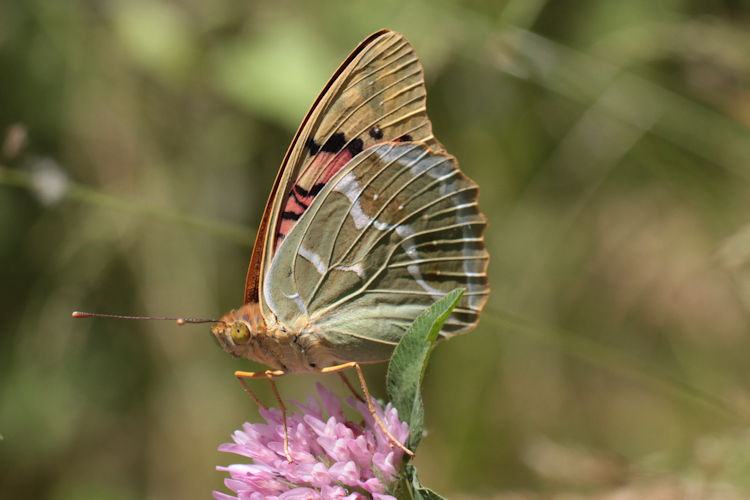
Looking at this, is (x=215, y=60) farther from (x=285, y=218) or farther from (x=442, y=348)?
(x=285, y=218)

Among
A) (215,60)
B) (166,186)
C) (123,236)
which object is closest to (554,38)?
(215,60)

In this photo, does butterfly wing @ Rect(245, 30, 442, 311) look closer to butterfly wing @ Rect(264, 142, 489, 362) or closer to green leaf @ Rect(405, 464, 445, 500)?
butterfly wing @ Rect(264, 142, 489, 362)

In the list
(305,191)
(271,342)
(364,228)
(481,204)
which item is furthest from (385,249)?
(481,204)

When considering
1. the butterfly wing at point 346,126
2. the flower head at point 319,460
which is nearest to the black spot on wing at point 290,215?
the butterfly wing at point 346,126

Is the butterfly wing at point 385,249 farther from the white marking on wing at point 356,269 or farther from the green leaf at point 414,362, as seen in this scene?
the green leaf at point 414,362

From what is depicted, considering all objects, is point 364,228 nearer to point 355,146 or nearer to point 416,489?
point 355,146
